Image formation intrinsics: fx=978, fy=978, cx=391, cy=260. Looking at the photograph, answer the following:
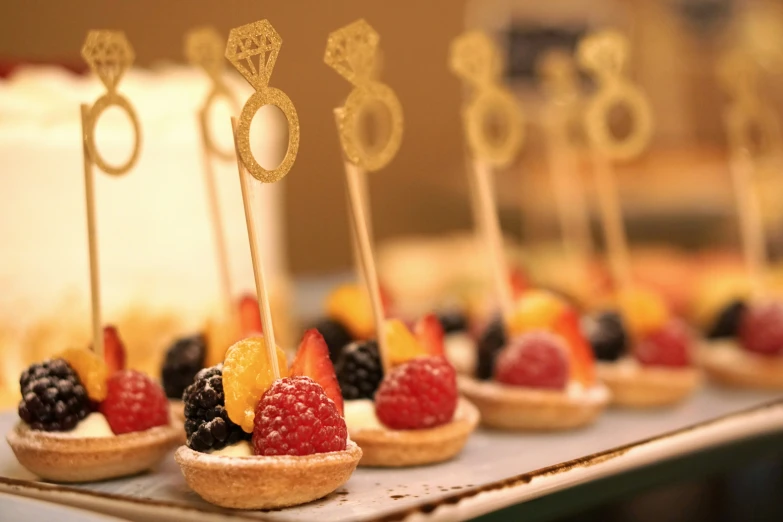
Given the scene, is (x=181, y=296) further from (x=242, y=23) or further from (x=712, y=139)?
(x=712, y=139)

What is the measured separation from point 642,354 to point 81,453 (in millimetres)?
1394

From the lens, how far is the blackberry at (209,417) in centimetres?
148

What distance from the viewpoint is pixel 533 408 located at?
6.73 ft

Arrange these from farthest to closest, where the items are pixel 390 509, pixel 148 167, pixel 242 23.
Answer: pixel 148 167, pixel 242 23, pixel 390 509

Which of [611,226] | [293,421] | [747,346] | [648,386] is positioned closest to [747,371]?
[747,346]

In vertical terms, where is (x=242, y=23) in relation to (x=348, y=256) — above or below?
above

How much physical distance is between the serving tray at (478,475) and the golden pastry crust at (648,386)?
0.10 feet

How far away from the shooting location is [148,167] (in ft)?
8.36

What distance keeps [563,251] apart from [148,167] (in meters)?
1.98

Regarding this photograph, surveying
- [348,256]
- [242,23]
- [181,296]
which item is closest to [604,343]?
[181,296]

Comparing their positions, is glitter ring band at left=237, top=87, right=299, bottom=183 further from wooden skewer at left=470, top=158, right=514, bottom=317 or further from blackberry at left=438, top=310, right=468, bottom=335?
blackberry at left=438, top=310, right=468, bottom=335

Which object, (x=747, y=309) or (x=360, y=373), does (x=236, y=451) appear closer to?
(x=360, y=373)

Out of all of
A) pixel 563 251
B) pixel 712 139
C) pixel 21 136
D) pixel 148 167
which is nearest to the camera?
pixel 21 136

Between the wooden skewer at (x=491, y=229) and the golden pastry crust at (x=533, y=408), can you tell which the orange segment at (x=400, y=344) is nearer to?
the golden pastry crust at (x=533, y=408)
